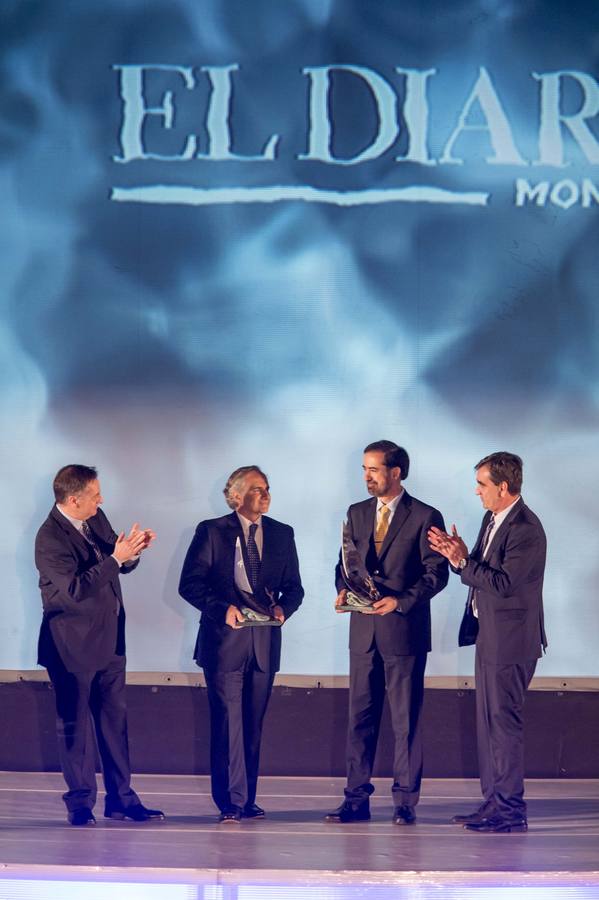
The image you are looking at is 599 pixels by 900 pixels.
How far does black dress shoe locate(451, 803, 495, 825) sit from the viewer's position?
534cm

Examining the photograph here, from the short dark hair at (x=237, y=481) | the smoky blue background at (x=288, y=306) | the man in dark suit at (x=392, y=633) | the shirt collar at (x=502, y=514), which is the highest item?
the smoky blue background at (x=288, y=306)

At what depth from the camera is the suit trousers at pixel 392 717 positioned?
17.6 feet

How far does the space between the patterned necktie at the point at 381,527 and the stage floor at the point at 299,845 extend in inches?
43.7

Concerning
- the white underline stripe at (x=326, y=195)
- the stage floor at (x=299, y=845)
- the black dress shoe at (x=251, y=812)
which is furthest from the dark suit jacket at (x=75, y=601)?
the white underline stripe at (x=326, y=195)

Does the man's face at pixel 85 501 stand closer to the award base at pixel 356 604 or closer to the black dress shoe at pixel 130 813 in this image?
the award base at pixel 356 604

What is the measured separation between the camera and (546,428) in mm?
6566

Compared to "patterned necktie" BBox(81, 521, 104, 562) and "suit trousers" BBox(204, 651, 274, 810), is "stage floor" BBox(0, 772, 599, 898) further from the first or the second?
"patterned necktie" BBox(81, 521, 104, 562)

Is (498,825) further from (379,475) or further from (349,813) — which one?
(379,475)

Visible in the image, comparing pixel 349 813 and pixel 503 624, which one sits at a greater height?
pixel 503 624

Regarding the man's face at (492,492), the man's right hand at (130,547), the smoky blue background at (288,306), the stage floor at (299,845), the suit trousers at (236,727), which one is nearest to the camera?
the stage floor at (299,845)

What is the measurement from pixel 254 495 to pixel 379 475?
51 cm

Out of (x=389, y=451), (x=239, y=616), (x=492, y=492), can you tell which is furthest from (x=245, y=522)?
(x=492, y=492)

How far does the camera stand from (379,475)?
5.51 metres

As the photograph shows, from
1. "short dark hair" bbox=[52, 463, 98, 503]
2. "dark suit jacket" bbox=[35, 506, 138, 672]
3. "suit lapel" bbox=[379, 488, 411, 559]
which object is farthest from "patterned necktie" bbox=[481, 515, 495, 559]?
"short dark hair" bbox=[52, 463, 98, 503]
